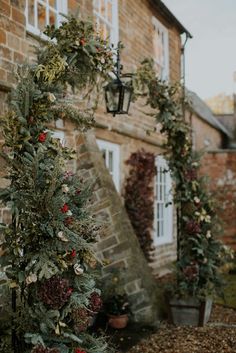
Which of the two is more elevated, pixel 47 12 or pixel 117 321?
pixel 47 12

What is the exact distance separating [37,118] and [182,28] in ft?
34.0

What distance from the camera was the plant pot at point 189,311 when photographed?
6.96 meters

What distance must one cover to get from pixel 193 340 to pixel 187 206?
1.93m

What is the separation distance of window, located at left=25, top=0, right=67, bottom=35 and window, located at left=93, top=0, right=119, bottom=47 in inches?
62.9

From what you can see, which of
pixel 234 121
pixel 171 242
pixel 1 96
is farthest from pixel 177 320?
pixel 234 121

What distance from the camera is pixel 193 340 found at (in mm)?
6328

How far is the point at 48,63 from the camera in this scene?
4.41 meters

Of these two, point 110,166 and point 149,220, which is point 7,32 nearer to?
point 110,166

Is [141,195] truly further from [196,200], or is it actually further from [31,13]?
[31,13]

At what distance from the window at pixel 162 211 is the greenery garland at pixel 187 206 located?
490 cm

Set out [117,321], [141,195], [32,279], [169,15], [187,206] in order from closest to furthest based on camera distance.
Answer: [32,279], [117,321], [187,206], [141,195], [169,15]

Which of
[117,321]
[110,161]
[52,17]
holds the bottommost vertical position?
[117,321]

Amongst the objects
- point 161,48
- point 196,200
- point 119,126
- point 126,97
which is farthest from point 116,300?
point 161,48

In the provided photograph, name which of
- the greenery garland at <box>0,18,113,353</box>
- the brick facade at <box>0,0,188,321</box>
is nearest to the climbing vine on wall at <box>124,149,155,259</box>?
the brick facade at <box>0,0,188,321</box>
